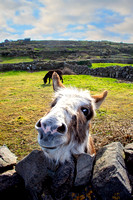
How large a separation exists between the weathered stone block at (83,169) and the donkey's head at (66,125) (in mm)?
244

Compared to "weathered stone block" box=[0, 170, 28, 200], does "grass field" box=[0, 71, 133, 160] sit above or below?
above

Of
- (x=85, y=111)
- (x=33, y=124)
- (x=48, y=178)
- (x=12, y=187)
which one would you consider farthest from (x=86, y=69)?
(x=12, y=187)

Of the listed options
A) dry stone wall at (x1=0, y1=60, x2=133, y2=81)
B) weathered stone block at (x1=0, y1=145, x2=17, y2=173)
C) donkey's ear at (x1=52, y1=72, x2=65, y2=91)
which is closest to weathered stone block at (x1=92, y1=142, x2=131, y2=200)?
donkey's ear at (x1=52, y1=72, x2=65, y2=91)

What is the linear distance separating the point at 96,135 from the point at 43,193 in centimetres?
303

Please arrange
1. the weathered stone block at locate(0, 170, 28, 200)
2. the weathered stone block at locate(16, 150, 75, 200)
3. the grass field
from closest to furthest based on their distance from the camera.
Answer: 1. the weathered stone block at locate(16, 150, 75, 200)
2. the weathered stone block at locate(0, 170, 28, 200)
3. the grass field

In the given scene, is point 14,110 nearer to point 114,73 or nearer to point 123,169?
point 123,169

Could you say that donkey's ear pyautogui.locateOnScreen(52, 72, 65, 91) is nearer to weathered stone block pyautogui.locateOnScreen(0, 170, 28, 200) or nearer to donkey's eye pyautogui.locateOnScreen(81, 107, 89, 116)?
donkey's eye pyautogui.locateOnScreen(81, 107, 89, 116)

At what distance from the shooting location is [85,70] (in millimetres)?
26688

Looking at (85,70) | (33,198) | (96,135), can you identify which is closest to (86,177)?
(33,198)

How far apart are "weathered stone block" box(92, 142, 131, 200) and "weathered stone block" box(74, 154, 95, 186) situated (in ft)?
0.50

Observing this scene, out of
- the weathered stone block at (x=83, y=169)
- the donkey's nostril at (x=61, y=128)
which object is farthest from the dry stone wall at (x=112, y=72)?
the donkey's nostril at (x=61, y=128)

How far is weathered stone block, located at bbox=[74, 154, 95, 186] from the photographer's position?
121 inches

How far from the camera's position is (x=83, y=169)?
3129 mm

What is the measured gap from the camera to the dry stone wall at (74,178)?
2791 mm
